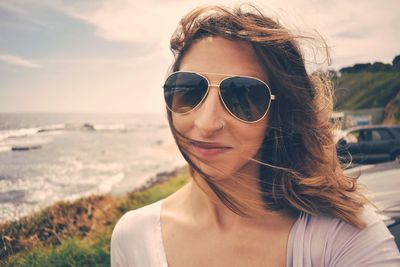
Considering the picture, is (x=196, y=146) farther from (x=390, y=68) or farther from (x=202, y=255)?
(x=390, y=68)

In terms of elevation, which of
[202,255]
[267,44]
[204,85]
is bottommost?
[202,255]

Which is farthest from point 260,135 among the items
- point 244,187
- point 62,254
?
point 62,254

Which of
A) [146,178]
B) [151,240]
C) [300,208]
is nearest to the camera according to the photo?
[300,208]

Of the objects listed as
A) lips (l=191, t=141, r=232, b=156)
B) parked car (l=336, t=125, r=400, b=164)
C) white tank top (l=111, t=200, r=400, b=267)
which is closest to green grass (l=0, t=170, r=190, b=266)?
white tank top (l=111, t=200, r=400, b=267)

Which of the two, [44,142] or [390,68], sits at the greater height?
[390,68]

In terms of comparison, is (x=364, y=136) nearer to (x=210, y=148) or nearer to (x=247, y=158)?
(x=247, y=158)

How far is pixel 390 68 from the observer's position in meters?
2.01

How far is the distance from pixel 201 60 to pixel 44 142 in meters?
0.93

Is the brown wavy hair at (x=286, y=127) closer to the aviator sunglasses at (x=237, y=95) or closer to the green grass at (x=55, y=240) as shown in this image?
the aviator sunglasses at (x=237, y=95)

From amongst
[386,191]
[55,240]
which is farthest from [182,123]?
[386,191]

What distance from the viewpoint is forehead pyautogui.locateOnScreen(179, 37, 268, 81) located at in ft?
4.05

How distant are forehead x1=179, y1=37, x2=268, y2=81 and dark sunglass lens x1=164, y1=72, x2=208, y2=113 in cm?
5

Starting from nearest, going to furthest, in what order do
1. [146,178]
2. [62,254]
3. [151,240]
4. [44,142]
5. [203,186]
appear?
[151,240] < [203,186] < [44,142] < [62,254] < [146,178]

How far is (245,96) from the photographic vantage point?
4.09ft
